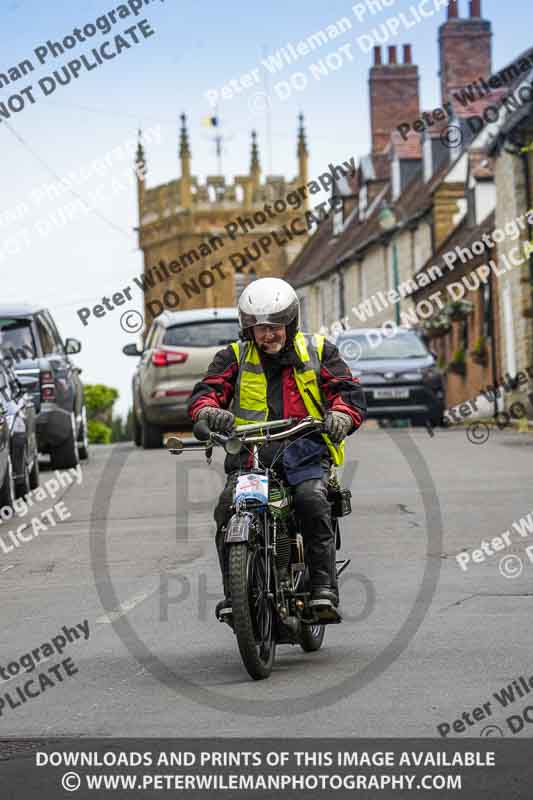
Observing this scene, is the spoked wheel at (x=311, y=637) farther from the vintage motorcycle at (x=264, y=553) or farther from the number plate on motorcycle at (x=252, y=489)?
the number plate on motorcycle at (x=252, y=489)

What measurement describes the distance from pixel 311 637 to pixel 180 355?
49.7 feet

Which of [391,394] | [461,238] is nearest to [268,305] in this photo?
[391,394]

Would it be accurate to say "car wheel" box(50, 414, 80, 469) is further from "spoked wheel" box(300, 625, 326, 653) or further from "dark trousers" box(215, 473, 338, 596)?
"dark trousers" box(215, 473, 338, 596)

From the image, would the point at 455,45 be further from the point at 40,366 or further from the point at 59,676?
the point at 59,676

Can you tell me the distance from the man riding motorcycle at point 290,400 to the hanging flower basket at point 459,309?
33798 millimetres

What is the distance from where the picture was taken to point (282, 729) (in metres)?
6.20

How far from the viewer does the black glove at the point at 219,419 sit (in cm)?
752

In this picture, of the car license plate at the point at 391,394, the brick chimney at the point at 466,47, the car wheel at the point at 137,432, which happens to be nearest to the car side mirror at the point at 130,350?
the car wheel at the point at 137,432

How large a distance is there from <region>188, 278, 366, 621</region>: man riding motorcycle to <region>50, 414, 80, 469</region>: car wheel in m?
13.6

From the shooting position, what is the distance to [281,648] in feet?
27.4

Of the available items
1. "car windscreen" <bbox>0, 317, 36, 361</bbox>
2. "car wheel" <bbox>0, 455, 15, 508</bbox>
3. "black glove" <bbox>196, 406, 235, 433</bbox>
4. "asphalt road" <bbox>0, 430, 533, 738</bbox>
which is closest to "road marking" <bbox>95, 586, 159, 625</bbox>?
"asphalt road" <bbox>0, 430, 533, 738</bbox>

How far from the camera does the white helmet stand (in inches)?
301
